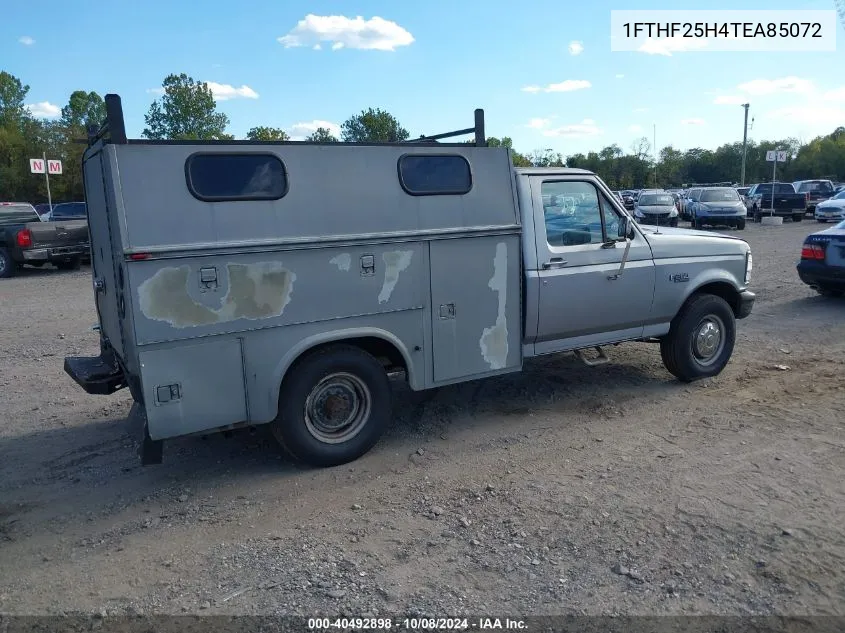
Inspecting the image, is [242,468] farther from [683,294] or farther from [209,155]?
[683,294]

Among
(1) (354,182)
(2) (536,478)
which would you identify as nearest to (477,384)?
(2) (536,478)

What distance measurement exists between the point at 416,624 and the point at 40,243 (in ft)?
54.6

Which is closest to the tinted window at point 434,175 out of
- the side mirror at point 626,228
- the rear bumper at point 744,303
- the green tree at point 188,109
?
the side mirror at point 626,228

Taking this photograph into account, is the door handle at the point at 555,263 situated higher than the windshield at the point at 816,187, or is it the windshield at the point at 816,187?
the windshield at the point at 816,187

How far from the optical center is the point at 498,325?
5555mm

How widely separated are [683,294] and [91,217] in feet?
17.0

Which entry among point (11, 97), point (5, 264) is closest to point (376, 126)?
point (5, 264)

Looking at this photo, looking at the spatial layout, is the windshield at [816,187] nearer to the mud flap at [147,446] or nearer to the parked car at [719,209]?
the parked car at [719,209]

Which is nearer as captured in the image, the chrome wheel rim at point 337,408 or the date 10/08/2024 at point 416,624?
the date 10/08/2024 at point 416,624

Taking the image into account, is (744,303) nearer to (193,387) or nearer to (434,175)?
(434,175)

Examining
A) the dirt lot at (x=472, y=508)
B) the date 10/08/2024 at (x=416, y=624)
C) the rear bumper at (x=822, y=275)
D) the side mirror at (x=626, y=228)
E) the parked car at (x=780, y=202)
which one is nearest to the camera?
the date 10/08/2024 at (x=416, y=624)

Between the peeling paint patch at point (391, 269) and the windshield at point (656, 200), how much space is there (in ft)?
79.5

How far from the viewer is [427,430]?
230 inches

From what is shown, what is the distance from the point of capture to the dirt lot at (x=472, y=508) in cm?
347
